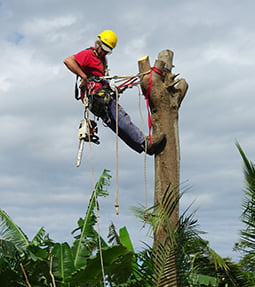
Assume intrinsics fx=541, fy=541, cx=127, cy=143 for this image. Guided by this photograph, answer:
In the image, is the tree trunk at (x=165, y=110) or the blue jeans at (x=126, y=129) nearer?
the tree trunk at (x=165, y=110)

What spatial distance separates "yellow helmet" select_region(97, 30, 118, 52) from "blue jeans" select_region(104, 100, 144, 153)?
782mm

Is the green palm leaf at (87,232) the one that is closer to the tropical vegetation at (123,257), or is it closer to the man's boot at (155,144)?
the tropical vegetation at (123,257)

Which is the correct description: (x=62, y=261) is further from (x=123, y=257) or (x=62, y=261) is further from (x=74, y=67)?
(x=74, y=67)

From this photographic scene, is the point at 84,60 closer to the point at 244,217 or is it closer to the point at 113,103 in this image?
the point at 113,103

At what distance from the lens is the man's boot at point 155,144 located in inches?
257

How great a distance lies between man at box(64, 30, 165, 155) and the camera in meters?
6.71

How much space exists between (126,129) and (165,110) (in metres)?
0.55

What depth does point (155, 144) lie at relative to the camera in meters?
6.54

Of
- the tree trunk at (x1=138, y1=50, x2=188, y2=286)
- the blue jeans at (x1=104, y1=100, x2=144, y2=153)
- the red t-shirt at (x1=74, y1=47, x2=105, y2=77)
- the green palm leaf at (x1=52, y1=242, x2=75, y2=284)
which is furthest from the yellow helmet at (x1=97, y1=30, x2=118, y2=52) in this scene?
the green palm leaf at (x1=52, y1=242, x2=75, y2=284)

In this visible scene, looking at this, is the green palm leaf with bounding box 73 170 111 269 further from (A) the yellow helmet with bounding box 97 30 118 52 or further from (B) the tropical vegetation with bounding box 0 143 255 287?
(A) the yellow helmet with bounding box 97 30 118 52

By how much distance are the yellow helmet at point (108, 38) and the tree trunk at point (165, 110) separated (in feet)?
1.49

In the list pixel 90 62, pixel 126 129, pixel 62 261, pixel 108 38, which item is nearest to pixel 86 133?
pixel 126 129

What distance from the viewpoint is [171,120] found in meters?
6.71

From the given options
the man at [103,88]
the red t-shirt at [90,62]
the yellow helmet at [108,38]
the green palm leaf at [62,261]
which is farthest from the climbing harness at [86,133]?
the green palm leaf at [62,261]
